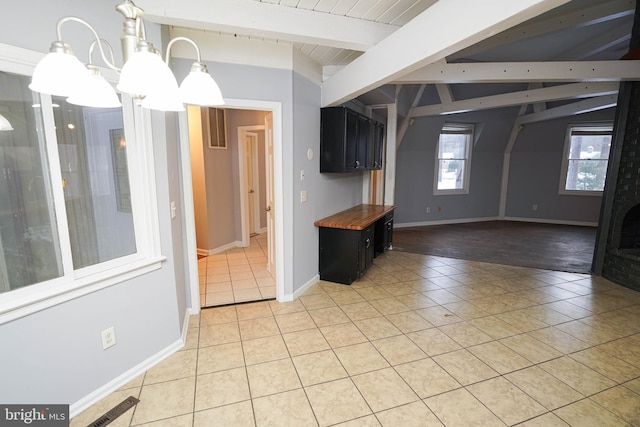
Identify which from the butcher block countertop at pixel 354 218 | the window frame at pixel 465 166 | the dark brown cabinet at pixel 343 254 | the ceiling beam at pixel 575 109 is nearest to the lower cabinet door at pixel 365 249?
the dark brown cabinet at pixel 343 254

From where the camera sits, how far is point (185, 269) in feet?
9.21

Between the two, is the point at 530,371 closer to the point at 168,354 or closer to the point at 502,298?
the point at 502,298

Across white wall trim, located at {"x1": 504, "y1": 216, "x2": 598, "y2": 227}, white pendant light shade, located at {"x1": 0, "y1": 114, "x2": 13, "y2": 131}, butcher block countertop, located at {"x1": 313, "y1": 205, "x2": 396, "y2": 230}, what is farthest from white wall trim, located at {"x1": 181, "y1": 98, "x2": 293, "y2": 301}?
white wall trim, located at {"x1": 504, "y1": 216, "x2": 598, "y2": 227}

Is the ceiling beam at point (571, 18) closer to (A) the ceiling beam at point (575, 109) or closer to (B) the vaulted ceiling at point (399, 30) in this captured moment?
(B) the vaulted ceiling at point (399, 30)

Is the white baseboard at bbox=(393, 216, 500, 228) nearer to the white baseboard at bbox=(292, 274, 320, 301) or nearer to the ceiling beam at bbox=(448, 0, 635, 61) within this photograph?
the white baseboard at bbox=(292, 274, 320, 301)

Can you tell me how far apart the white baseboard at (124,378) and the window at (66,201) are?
0.66 metres

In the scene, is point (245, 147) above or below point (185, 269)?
above

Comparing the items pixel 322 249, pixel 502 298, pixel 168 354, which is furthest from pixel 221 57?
pixel 502 298

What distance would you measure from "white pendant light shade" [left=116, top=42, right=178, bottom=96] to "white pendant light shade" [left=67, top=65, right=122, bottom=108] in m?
0.15

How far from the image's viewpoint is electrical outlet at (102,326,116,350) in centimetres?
187

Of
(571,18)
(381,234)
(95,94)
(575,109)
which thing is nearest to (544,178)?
(575,109)

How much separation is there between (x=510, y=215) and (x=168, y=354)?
28.0ft

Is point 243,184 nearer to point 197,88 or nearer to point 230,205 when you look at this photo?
point 230,205

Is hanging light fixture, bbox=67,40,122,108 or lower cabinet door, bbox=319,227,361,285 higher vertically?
hanging light fixture, bbox=67,40,122,108
